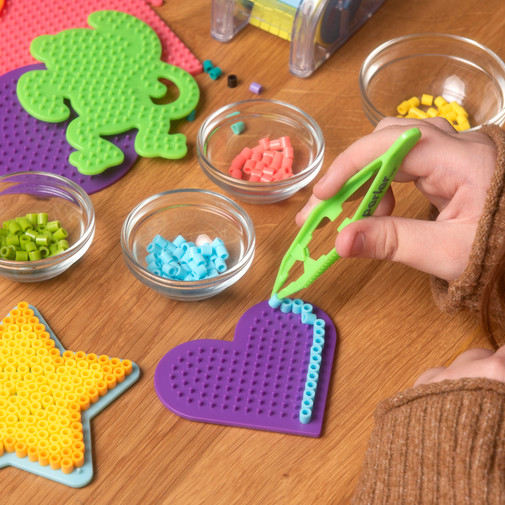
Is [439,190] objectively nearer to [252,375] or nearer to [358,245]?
[358,245]

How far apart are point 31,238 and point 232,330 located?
32 cm

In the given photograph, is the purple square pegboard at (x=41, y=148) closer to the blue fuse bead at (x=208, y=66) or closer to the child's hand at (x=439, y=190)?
the blue fuse bead at (x=208, y=66)

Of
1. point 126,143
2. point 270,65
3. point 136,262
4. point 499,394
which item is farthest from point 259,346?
point 270,65

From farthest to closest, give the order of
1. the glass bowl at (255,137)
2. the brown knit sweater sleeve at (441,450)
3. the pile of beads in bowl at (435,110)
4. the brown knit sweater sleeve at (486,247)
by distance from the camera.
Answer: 1. the pile of beads in bowl at (435,110)
2. the glass bowl at (255,137)
3. the brown knit sweater sleeve at (486,247)
4. the brown knit sweater sleeve at (441,450)

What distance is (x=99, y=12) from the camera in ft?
4.32

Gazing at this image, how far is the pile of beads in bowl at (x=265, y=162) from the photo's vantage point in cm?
115

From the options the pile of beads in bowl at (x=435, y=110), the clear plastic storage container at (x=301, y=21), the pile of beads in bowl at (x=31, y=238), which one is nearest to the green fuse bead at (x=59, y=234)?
the pile of beads in bowl at (x=31, y=238)

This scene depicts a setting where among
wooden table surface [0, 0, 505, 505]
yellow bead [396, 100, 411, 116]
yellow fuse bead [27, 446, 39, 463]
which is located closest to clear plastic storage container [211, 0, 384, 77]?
wooden table surface [0, 0, 505, 505]

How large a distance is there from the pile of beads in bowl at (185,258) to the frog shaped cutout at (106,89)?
174 mm

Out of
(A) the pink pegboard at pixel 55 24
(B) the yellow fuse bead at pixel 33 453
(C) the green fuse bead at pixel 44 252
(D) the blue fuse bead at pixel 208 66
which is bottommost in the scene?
(B) the yellow fuse bead at pixel 33 453

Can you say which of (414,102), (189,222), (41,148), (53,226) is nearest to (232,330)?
(189,222)

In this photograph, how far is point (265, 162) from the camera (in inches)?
46.0

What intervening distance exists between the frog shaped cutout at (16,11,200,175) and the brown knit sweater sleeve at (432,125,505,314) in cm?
48

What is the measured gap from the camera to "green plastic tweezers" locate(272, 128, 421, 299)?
889 millimetres
